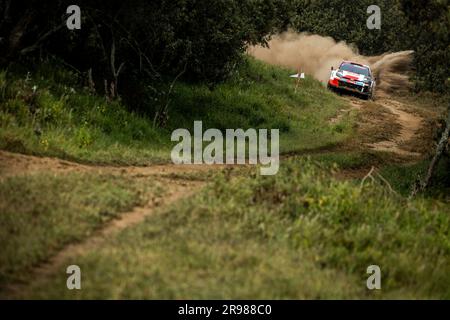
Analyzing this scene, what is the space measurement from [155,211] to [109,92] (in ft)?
29.5

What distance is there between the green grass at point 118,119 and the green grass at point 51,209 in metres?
2.53

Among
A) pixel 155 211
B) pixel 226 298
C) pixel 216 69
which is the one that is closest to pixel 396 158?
pixel 216 69

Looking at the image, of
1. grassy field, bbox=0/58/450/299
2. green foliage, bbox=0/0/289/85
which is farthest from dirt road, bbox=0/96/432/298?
green foliage, bbox=0/0/289/85

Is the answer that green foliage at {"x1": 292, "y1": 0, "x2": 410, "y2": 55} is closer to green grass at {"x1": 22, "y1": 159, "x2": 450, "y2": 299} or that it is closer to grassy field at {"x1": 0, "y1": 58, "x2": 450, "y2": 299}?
grassy field at {"x1": 0, "y1": 58, "x2": 450, "y2": 299}

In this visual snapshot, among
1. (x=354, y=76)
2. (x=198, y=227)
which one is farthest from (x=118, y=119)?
(x=354, y=76)

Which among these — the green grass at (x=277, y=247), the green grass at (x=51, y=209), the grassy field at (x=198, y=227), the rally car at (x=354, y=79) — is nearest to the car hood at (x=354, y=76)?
the rally car at (x=354, y=79)

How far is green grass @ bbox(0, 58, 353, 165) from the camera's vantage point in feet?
42.5

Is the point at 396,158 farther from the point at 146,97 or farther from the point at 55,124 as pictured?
the point at 55,124

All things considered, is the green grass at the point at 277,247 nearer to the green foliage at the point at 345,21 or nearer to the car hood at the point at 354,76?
the car hood at the point at 354,76

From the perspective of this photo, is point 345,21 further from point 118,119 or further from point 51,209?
point 51,209

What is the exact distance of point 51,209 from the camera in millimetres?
8609

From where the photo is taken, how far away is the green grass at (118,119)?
42.5ft

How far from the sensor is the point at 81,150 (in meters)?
13.1

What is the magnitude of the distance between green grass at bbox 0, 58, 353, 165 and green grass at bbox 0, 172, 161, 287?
2.53m
